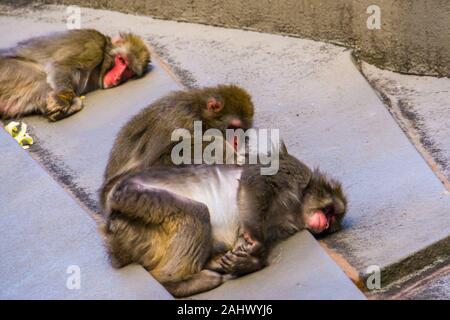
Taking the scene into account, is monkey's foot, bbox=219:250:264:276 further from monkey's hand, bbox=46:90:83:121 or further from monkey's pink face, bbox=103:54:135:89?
monkey's pink face, bbox=103:54:135:89

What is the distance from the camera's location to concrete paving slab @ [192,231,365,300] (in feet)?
14.9

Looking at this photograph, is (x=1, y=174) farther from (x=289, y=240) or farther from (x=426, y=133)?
(x=426, y=133)

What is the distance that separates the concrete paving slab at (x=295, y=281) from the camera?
4531 millimetres

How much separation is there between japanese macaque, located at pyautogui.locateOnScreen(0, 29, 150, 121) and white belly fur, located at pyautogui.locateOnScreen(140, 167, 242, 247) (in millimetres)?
2379

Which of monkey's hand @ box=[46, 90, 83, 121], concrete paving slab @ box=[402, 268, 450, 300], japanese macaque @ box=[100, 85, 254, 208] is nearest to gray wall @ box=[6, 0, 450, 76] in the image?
monkey's hand @ box=[46, 90, 83, 121]

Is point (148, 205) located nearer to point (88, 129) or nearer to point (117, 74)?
point (88, 129)

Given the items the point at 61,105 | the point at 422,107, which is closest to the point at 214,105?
the point at 61,105

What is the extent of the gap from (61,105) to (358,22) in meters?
2.44

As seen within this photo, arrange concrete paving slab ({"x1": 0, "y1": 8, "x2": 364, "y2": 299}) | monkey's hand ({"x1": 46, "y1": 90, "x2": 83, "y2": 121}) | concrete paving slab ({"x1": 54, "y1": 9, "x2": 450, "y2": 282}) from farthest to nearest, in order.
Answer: monkey's hand ({"x1": 46, "y1": 90, "x2": 83, "y2": 121}) < concrete paving slab ({"x1": 54, "y1": 9, "x2": 450, "y2": 282}) < concrete paving slab ({"x1": 0, "y1": 8, "x2": 364, "y2": 299})

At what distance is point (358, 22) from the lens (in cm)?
736

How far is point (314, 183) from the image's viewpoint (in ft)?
17.8

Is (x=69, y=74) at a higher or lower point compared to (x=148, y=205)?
lower

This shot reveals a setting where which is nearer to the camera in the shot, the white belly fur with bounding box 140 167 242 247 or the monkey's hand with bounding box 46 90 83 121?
the white belly fur with bounding box 140 167 242 247

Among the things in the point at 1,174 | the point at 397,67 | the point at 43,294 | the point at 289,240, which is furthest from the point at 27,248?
the point at 397,67
